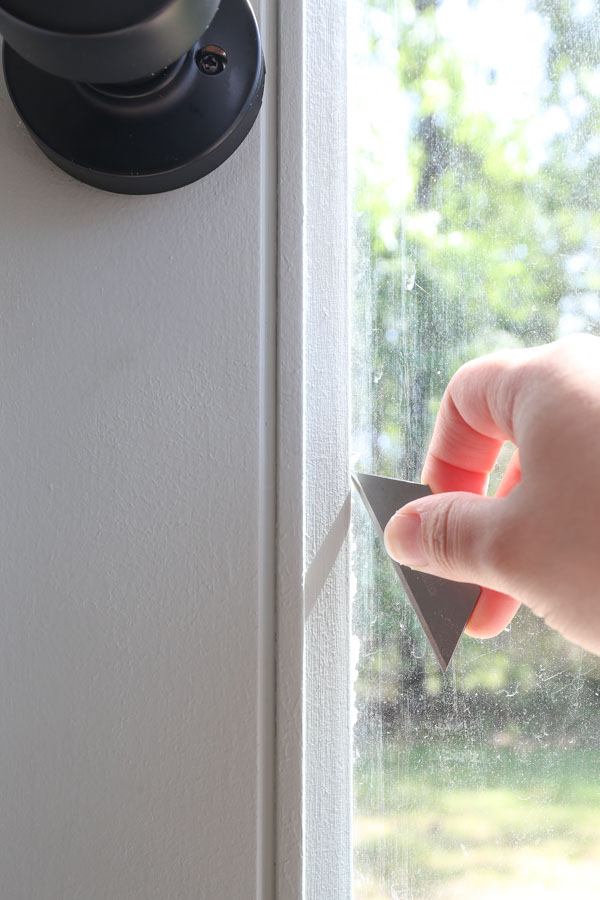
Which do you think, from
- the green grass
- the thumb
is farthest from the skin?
the green grass

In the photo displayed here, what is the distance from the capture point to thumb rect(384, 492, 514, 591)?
0.29 meters

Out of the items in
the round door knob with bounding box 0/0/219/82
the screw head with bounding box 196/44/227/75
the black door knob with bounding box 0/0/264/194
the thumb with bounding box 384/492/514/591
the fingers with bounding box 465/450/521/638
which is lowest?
the fingers with bounding box 465/450/521/638

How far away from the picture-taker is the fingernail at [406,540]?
0.31 metres

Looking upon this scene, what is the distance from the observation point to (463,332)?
1.23ft

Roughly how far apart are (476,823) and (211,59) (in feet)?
1.28

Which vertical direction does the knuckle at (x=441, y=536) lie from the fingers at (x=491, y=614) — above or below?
above

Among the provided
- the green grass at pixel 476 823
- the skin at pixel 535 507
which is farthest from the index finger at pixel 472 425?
the green grass at pixel 476 823

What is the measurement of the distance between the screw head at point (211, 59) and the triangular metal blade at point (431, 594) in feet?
0.68

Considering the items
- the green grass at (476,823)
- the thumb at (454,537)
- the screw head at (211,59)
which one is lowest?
the green grass at (476,823)

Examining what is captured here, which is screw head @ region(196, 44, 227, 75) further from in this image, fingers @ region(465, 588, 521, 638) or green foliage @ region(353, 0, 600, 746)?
fingers @ region(465, 588, 521, 638)

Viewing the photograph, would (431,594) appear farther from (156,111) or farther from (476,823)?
(156,111)

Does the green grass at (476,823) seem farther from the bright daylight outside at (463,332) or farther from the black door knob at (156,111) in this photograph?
the black door knob at (156,111)

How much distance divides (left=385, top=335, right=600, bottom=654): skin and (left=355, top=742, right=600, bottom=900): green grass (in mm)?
106

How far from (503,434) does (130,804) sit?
24 centimetres
